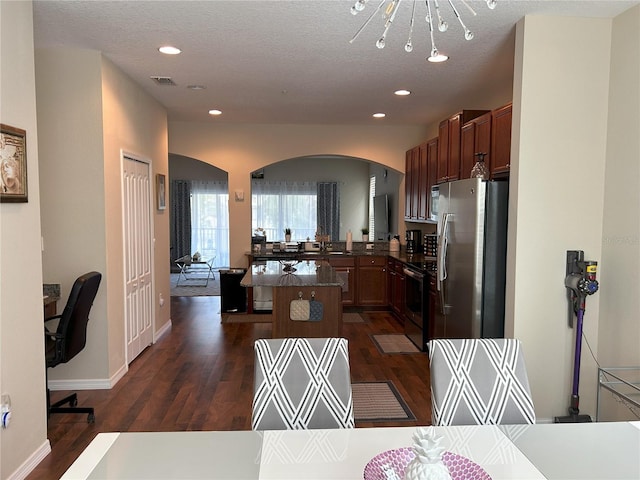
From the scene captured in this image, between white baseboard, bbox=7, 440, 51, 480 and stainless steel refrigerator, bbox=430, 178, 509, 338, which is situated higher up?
stainless steel refrigerator, bbox=430, 178, 509, 338

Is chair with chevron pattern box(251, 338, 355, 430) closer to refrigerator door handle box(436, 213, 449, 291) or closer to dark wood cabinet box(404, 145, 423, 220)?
refrigerator door handle box(436, 213, 449, 291)

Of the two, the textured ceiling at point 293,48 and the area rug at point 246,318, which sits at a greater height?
the textured ceiling at point 293,48

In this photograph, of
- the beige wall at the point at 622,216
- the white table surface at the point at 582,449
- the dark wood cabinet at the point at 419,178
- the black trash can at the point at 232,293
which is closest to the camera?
the white table surface at the point at 582,449

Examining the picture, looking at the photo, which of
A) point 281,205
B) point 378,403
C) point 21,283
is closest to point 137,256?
point 21,283

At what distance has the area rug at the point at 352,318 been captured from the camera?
640 centimetres

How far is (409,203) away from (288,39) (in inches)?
154

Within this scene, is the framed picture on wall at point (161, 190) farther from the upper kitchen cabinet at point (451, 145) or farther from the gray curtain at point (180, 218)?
the gray curtain at point (180, 218)

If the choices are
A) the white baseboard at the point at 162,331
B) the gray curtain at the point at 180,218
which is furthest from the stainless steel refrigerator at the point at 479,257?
the gray curtain at the point at 180,218

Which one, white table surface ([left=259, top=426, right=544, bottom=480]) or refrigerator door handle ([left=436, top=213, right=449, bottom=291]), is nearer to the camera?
white table surface ([left=259, top=426, right=544, bottom=480])

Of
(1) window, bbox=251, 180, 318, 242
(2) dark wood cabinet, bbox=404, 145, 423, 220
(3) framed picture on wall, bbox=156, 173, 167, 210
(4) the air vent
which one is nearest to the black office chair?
(4) the air vent

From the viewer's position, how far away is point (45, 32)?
3377 mm

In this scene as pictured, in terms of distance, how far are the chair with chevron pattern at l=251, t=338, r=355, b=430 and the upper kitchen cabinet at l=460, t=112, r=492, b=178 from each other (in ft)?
9.03

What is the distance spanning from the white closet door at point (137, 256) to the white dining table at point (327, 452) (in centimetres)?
310

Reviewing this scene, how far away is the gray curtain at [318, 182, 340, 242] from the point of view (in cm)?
1134
